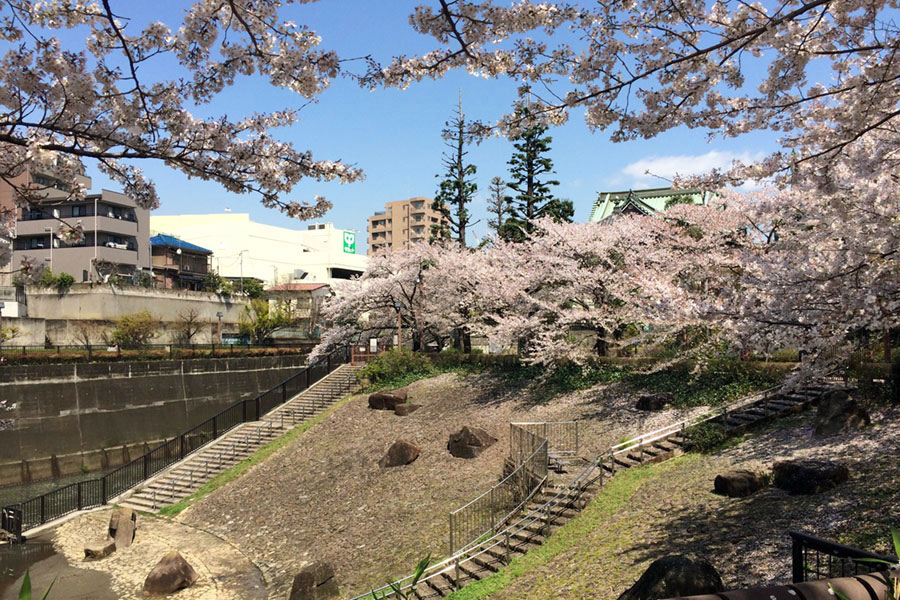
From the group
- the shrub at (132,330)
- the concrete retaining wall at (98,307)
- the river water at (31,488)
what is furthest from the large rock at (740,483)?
the concrete retaining wall at (98,307)

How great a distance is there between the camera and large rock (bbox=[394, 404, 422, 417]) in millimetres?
24266

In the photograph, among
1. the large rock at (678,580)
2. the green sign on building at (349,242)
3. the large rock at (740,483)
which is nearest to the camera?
the large rock at (678,580)

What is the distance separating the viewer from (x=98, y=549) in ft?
54.2

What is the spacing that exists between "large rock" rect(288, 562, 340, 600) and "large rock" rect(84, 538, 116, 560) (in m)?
7.75

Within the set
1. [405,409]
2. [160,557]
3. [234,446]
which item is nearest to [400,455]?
[405,409]

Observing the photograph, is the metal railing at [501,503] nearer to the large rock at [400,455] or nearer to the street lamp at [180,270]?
the large rock at [400,455]

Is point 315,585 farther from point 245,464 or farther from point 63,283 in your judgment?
point 63,283

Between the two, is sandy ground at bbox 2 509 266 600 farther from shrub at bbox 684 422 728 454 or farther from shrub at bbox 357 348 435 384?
shrub at bbox 357 348 435 384

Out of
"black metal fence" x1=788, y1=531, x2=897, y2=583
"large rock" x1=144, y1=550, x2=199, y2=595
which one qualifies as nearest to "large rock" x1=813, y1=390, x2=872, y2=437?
"black metal fence" x1=788, y1=531, x2=897, y2=583

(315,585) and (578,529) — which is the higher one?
(578,529)

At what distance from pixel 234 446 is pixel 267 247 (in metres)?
49.5

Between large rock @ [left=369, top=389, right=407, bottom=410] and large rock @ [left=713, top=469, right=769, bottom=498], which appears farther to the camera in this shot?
large rock @ [left=369, top=389, right=407, bottom=410]

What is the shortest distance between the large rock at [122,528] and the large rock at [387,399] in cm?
1007

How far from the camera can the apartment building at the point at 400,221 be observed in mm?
95750
